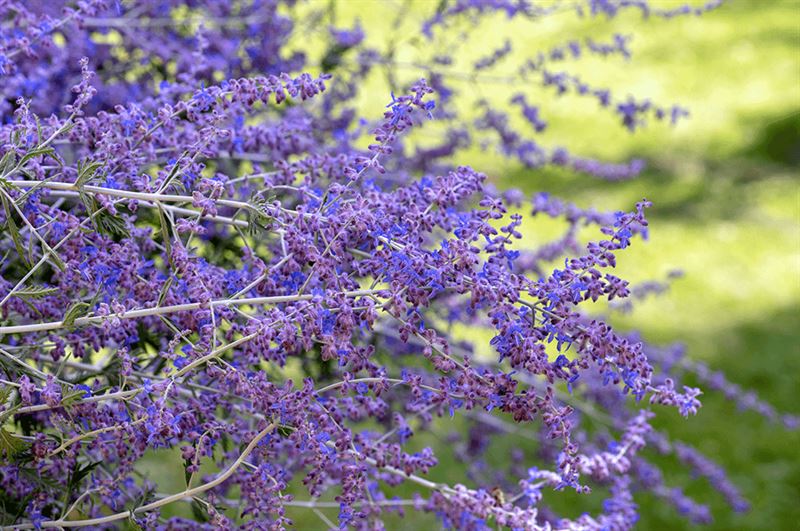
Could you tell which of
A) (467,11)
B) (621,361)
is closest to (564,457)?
(621,361)

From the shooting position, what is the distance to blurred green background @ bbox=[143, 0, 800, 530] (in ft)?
11.0

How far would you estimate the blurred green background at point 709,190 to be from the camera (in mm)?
3363

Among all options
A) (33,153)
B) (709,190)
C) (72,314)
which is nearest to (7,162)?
(33,153)

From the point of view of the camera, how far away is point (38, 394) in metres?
1.01

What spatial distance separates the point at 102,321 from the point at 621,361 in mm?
487

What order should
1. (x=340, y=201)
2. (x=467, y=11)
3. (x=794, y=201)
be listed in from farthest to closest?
(x=794, y=201) → (x=467, y=11) → (x=340, y=201)

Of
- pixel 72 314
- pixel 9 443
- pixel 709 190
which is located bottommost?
pixel 9 443

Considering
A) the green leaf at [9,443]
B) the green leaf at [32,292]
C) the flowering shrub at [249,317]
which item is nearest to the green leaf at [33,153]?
the flowering shrub at [249,317]

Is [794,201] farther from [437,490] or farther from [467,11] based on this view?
[437,490]

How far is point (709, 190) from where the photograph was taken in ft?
17.7

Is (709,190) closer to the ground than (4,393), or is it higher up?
higher up

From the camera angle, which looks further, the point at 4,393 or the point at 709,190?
the point at 709,190

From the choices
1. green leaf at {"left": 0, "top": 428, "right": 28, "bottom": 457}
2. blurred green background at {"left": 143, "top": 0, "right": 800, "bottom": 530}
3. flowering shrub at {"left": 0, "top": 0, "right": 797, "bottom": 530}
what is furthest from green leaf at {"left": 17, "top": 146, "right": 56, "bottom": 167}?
blurred green background at {"left": 143, "top": 0, "right": 800, "bottom": 530}

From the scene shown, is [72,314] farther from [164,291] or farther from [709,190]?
[709,190]
